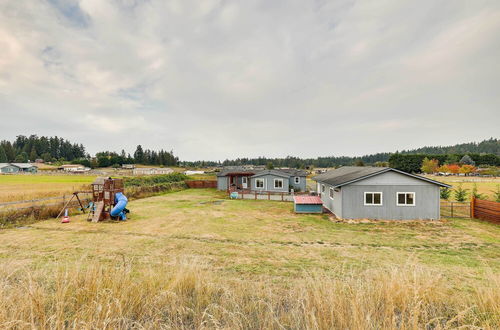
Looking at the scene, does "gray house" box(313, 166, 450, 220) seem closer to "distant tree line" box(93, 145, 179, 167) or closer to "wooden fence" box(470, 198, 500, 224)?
"wooden fence" box(470, 198, 500, 224)

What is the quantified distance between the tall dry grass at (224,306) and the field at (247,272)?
2 centimetres

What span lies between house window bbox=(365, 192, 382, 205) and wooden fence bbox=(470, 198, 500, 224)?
23.9 ft

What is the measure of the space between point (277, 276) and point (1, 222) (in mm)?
17447

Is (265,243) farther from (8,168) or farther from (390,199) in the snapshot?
(8,168)

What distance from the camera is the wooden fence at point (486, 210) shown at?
49.0 ft

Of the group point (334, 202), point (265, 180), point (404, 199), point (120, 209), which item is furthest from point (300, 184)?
point (120, 209)

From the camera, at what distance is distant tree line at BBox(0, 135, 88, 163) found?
113m

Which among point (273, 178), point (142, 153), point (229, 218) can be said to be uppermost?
point (142, 153)

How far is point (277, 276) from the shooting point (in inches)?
262

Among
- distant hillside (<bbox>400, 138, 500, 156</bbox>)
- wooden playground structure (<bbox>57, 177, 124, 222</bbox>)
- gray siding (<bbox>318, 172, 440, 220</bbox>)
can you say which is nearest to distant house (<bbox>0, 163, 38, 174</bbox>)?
wooden playground structure (<bbox>57, 177, 124, 222</bbox>)

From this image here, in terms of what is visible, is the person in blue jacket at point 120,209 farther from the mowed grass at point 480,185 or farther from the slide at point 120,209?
the mowed grass at point 480,185

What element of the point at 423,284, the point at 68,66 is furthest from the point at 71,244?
the point at 68,66

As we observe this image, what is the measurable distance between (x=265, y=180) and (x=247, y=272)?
81.6ft

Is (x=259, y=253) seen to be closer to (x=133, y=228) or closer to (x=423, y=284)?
(x=423, y=284)
